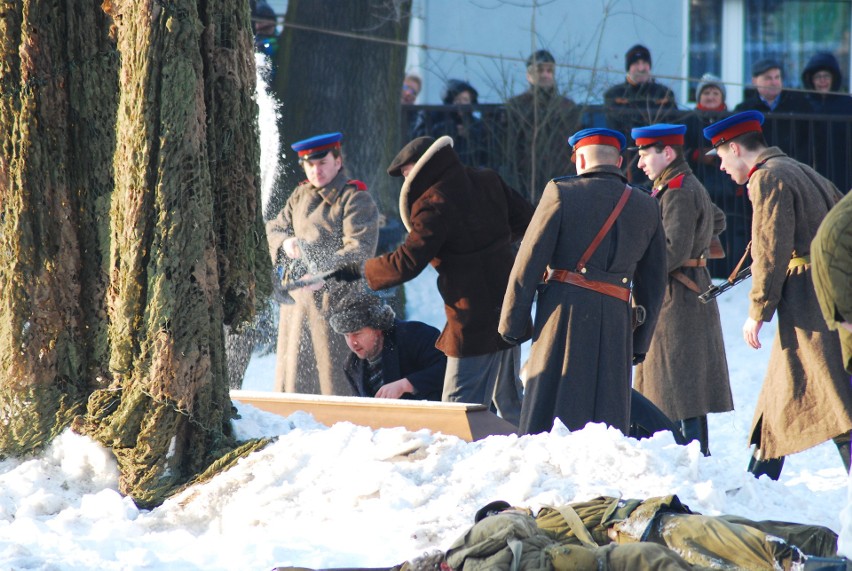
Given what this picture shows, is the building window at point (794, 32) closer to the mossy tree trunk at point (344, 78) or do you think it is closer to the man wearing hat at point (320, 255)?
the mossy tree trunk at point (344, 78)

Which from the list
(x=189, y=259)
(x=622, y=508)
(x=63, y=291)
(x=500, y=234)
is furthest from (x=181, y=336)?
(x=500, y=234)

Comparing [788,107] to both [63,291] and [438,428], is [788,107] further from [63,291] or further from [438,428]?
[63,291]

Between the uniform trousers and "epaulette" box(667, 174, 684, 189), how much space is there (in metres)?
1.42

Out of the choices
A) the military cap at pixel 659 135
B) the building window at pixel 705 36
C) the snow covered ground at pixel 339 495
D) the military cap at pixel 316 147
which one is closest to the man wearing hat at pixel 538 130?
the building window at pixel 705 36

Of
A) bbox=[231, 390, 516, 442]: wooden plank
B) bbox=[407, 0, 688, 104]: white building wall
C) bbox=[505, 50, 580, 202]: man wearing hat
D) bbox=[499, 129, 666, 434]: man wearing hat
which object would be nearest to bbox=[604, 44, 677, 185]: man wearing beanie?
bbox=[505, 50, 580, 202]: man wearing hat

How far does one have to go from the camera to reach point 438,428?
189 inches

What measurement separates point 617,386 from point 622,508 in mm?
1629

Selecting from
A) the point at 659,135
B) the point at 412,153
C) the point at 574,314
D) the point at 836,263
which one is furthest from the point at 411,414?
the point at 659,135

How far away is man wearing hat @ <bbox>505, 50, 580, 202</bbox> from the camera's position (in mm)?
11445

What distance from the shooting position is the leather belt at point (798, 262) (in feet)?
18.7

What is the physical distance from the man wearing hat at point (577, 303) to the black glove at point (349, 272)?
1.89 metres

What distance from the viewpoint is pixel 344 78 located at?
10.8 metres

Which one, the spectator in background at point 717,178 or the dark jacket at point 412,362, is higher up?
the spectator in background at point 717,178

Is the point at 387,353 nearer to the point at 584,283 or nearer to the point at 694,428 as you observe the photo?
the point at 584,283
